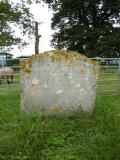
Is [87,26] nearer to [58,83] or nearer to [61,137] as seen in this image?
[58,83]

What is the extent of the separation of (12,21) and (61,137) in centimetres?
3216

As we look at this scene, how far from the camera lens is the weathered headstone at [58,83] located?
913 centimetres

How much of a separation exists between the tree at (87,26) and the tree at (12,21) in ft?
27.6

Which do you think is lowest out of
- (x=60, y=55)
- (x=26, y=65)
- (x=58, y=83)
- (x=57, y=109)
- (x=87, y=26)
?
(x=57, y=109)

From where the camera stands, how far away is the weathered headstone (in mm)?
9133

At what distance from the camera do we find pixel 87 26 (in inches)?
1884

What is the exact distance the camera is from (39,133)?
284 inches

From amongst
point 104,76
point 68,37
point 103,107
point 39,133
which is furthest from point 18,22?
point 39,133

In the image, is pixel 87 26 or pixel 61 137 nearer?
pixel 61 137

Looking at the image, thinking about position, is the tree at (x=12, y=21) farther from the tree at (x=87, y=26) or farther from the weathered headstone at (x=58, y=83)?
the weathered headstone at (x=58, y=83)

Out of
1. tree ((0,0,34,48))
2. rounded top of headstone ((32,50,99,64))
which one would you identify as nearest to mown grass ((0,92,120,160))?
rounded top of headstone ((32,50,99,64))

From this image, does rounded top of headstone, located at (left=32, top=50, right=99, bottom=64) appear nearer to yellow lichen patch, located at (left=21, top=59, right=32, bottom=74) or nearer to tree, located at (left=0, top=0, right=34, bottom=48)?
yellow lichen patch, located at (left=21, top=59, right=32, bottom=74)

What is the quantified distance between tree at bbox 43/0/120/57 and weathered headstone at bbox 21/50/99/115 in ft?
119

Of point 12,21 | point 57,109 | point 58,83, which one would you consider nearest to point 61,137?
point 57,109
